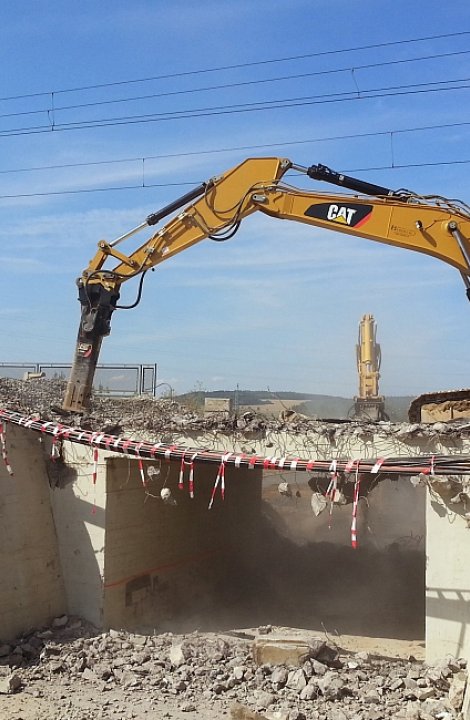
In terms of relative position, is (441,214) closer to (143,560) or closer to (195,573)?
(143,560)

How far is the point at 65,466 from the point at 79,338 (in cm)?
214

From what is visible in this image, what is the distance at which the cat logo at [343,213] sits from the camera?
10.9 meters

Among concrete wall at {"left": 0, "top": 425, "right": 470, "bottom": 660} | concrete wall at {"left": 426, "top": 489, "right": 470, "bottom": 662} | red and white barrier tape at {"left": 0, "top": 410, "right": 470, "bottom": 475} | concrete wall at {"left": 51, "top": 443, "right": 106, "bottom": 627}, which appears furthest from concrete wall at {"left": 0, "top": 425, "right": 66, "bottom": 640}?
concrete wall at {"left": 426, "top": 489, "right": 470, "bottom": 662}

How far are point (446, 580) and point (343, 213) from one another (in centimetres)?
547

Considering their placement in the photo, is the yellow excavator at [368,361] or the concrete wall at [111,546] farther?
the yellow excavator at [368,361]

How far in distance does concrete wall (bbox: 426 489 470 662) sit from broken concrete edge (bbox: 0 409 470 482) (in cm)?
87

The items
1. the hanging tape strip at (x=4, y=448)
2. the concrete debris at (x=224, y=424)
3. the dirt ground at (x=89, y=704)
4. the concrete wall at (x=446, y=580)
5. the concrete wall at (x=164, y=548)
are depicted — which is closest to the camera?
the dirt ground at (x=89, y=704)

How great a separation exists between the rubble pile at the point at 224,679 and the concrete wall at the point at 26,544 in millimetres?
453

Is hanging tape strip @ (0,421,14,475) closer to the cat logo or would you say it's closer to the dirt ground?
the dirt ground

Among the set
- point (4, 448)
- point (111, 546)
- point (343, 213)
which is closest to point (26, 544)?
point (111, 546)

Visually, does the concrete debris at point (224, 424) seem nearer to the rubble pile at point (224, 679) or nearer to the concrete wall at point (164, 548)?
the concrete wall at point (164, 548)

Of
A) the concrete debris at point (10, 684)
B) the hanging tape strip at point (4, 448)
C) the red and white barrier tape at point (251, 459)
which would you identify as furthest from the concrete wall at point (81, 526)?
the concrete debris at point (10, 684)

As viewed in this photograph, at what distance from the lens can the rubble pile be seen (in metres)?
8.70

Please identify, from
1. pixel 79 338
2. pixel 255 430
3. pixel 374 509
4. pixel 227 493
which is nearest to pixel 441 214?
pixel 255 430
